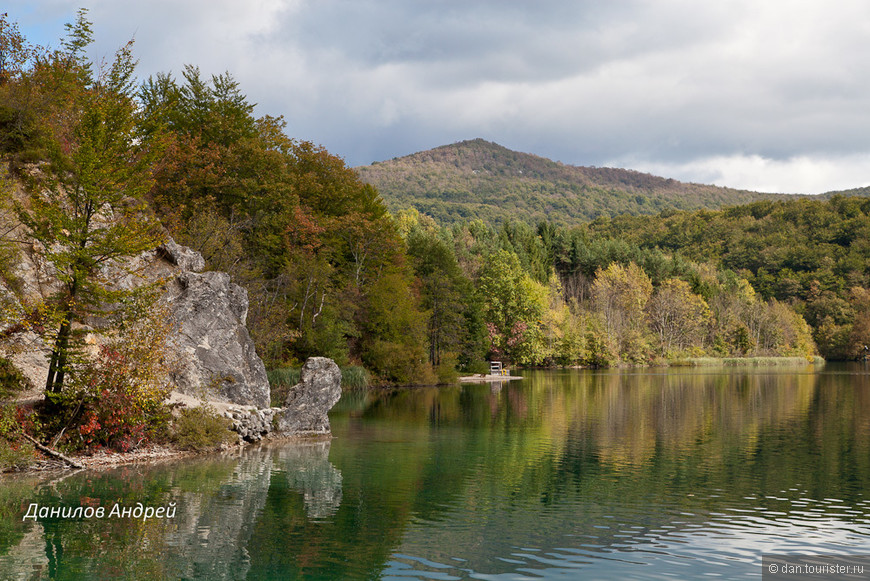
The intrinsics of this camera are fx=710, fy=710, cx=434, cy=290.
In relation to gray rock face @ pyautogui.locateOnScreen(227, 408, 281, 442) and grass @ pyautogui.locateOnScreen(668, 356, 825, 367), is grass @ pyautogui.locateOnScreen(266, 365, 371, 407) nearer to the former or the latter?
gray rock face @ pyautogui.locateOnScreen(227, 408, 281, 442)

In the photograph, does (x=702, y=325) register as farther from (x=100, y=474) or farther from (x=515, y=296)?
(x=100, y=474)

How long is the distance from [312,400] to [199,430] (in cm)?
624

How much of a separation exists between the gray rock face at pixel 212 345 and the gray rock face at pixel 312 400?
1.31 metres

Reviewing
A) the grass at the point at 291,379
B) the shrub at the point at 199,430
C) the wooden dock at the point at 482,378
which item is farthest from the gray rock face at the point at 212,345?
the wooden dock at the point at 482,378

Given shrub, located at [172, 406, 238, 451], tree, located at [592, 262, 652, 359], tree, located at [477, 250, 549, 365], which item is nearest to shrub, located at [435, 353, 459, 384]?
tree, located at [477, 250, 549, 365]

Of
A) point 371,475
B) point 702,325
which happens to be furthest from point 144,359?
point 702,325

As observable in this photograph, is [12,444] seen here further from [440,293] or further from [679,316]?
[679,316]

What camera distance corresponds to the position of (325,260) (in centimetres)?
5588

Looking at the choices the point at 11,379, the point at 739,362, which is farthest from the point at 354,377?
the point at 739,362

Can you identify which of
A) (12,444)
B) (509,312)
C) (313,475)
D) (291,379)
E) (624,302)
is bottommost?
(313,475)

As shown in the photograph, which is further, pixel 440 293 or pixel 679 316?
pixel 679 316

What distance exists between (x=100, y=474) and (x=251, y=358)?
10.6m

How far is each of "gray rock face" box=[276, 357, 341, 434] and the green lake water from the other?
1.85 metres

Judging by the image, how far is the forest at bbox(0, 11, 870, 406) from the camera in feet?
76.8
